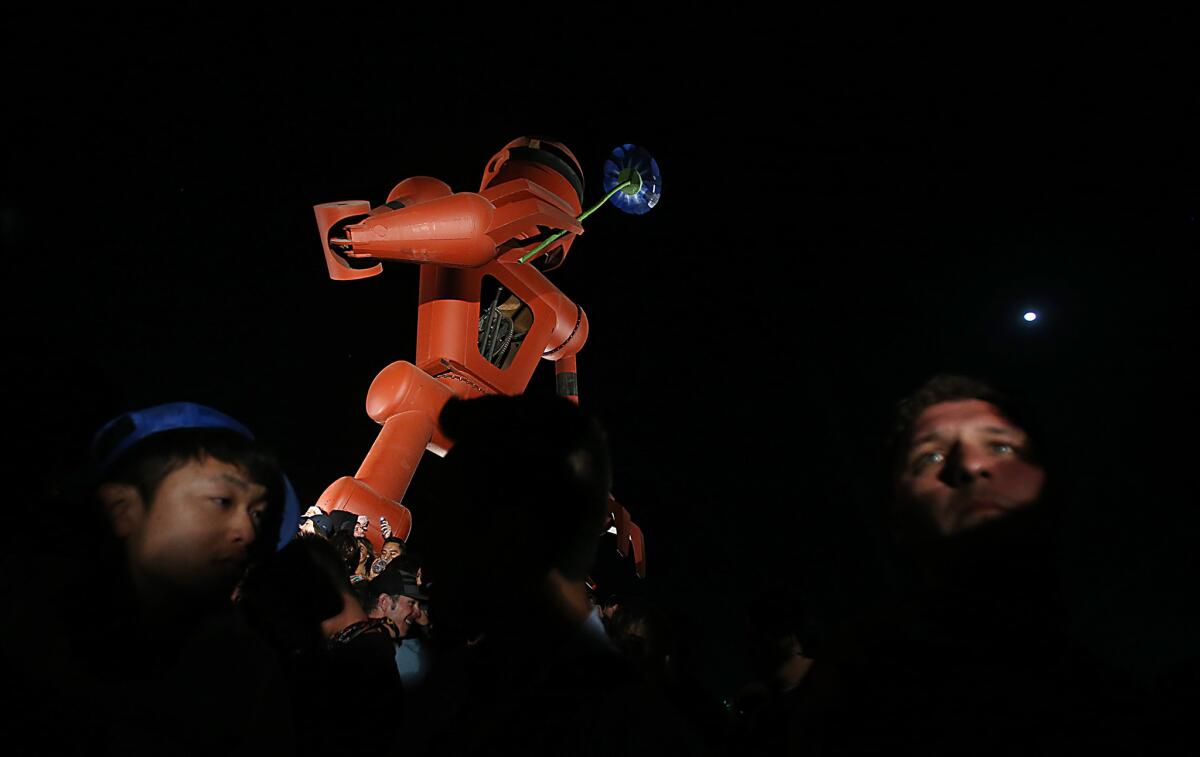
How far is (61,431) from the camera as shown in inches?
82.4

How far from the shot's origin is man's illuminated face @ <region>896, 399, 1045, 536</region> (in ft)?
4.33

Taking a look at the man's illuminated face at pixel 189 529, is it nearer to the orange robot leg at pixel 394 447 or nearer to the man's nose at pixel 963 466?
the man's nose at pixel 963 466

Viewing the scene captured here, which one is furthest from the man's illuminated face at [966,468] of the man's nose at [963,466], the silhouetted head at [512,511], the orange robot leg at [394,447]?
the orange robot leg at [394,447]

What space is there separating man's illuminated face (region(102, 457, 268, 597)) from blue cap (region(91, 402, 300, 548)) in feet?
0.24

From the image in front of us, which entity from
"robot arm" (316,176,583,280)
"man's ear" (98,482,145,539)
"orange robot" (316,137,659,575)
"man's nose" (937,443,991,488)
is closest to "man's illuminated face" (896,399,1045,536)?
"man's nose" (937,443,991,488)

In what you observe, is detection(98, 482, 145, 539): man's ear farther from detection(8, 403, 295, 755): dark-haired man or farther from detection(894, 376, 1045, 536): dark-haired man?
detection(894, 376, 1045, 536): dark-haired man

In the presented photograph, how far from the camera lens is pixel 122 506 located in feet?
4.97

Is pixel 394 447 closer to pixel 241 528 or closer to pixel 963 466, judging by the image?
pixel 241 528

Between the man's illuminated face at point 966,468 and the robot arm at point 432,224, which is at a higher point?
the robot arm at point 432,224

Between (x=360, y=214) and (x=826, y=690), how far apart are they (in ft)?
13.4

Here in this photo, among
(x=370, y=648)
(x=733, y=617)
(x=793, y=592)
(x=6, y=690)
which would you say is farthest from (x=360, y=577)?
(x=733, y=617)

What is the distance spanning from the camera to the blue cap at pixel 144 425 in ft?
5.07

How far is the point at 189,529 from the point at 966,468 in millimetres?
1487

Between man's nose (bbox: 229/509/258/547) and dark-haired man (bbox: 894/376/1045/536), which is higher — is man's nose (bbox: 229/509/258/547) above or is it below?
below
